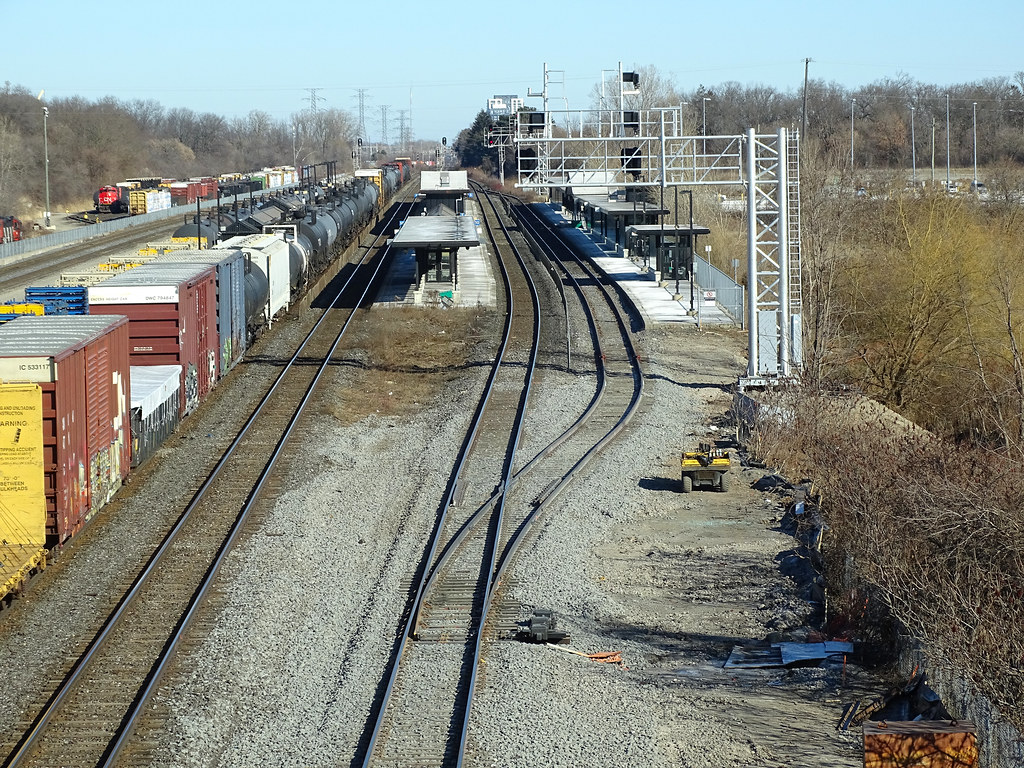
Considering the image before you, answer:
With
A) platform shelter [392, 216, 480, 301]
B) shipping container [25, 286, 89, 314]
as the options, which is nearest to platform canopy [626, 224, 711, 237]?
platform shelter [392, 216, 480, 301]

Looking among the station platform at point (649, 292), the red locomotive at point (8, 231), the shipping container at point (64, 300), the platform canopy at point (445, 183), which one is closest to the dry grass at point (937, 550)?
the shipping container at point (64, 300)

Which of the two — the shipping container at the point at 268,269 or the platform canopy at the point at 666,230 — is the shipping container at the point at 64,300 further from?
the platform canopy at the point at 666,230

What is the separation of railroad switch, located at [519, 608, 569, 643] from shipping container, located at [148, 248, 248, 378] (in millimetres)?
14528

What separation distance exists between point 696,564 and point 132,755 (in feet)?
25.5

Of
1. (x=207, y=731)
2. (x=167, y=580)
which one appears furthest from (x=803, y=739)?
(x=167, y=580)

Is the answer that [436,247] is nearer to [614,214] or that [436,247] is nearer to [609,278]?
[609,278]

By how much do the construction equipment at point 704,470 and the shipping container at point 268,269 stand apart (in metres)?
14.4

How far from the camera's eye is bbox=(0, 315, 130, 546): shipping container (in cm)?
1406

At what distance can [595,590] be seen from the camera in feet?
47.2

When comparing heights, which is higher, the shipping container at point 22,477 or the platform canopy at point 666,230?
the platform canopy at point 666,230

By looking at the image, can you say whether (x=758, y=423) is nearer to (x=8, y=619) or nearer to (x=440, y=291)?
(x=8, y=619)

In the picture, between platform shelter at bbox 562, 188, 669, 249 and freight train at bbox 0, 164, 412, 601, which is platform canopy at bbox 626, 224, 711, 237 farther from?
freight train at bbox 0, 164, 412, 601

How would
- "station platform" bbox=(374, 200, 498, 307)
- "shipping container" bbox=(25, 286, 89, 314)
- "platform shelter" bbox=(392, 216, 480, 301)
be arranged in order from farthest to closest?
"station platform" bbox=(374, 200, 498, 307)
"platform shelter" bbox=(392, 216, 480, 301)
"shipping container" bbox=(25, 286, 89, 314)

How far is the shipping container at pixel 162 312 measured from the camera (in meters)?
20.7
